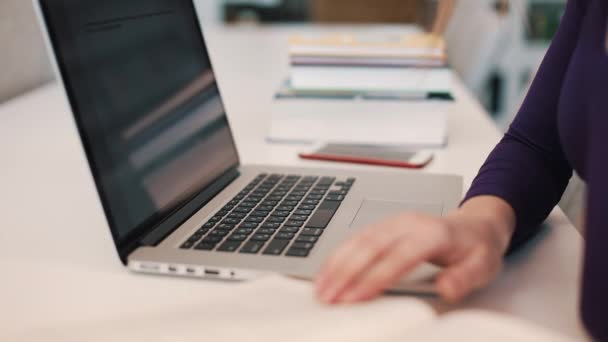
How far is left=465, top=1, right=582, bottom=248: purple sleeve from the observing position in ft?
2.41

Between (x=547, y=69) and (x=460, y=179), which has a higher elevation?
(x=547, y=69)

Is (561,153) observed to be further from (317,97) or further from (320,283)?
(317,97)

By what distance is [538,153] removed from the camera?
78 cm

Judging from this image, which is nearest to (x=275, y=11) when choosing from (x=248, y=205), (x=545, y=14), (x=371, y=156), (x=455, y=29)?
(x=545, y=14)

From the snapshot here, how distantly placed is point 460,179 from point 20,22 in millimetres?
948

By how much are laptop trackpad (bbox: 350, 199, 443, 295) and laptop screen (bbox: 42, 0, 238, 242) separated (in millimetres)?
197

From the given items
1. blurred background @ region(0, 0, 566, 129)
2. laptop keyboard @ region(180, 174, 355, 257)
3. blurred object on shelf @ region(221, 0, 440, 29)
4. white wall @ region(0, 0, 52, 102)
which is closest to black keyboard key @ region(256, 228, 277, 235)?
laptop keyboard @ region(180, 174, 355, 257)

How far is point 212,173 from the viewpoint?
0.90 m

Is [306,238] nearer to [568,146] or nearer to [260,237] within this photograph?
[260,237]

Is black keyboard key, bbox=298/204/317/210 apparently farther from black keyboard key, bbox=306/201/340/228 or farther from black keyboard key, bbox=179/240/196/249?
black keyboard key, bbox=179/240/196/249

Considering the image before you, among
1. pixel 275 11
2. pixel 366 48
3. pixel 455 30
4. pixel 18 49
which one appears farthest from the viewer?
pixel 275 11

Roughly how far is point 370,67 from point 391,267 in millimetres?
695

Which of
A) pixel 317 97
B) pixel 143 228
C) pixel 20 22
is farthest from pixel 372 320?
pixel 20 22

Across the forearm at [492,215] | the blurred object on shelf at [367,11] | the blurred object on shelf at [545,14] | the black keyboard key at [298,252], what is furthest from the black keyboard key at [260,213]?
the blurred object on shelf at [545,14]
